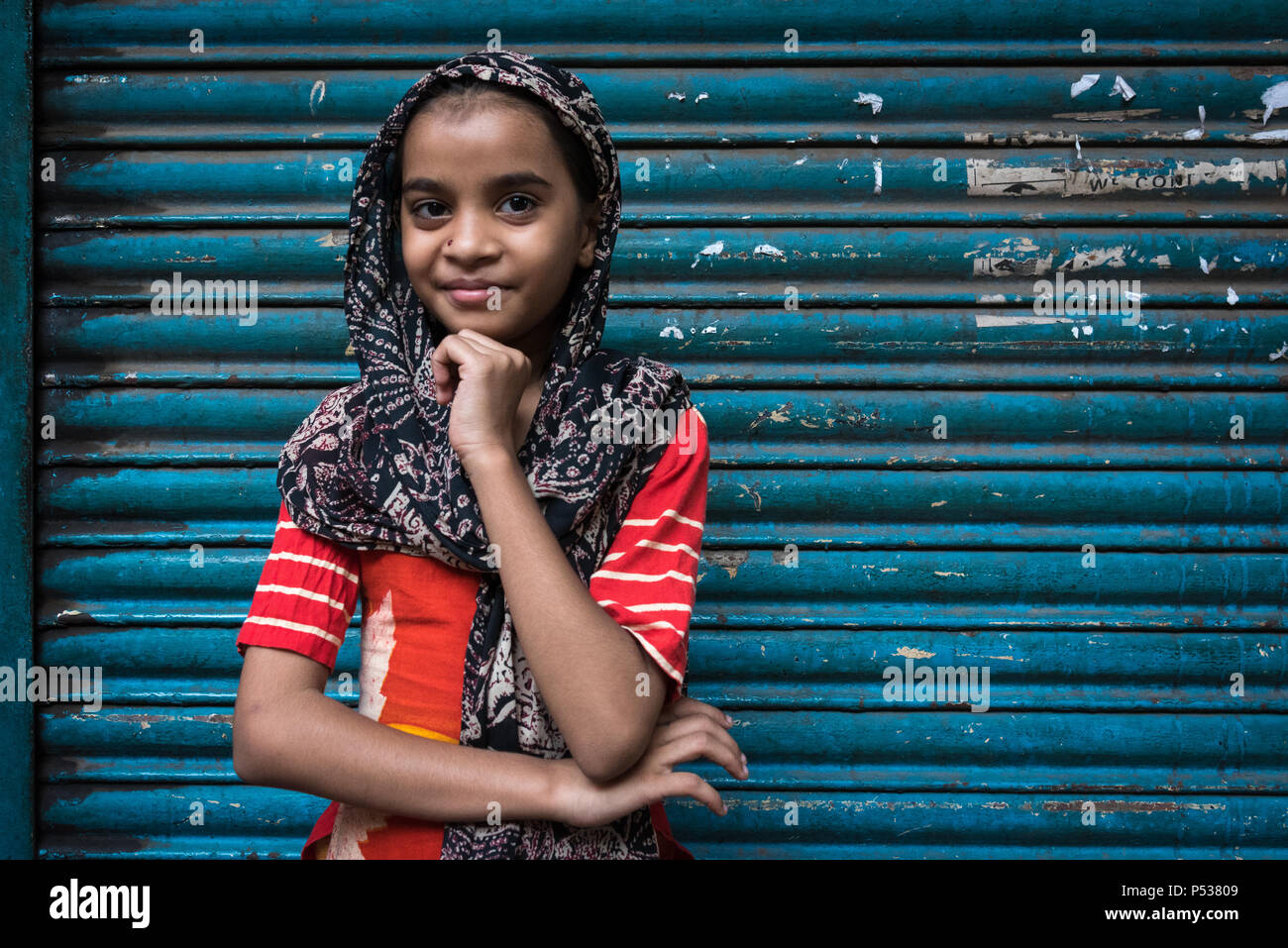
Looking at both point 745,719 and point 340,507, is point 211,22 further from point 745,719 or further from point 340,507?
point 745,719

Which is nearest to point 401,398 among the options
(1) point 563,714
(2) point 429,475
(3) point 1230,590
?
(2) point 429,475

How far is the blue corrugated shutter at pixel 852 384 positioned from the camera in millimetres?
2570

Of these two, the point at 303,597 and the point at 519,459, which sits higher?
the point at 519,459

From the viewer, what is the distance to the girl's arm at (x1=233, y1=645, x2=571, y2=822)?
137cm

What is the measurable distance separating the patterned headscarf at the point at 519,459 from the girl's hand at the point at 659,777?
113 mm

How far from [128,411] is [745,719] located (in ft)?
7.20

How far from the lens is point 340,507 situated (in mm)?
1496

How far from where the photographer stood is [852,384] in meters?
2.59

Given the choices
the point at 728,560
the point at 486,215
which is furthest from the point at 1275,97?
the point at 486,215

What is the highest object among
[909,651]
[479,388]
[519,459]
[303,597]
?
[479,388]

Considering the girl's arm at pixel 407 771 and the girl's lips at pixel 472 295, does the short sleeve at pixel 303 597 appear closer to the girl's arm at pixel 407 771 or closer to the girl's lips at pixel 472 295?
the girl's arm at pixel 407 771

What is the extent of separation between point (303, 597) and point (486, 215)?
2.49 feet

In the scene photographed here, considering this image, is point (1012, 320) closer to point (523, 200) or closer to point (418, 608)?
point (523, 200)

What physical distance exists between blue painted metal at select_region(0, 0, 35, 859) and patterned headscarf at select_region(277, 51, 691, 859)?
5.31ft
